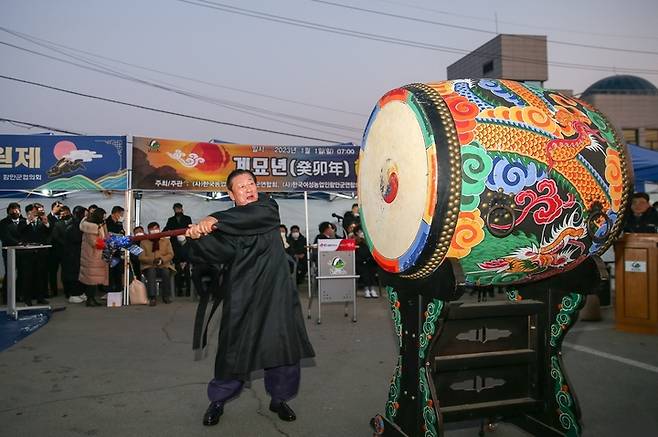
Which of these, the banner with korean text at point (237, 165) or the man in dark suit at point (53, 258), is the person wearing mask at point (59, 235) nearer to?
the man in dark suit at point (53, 258)

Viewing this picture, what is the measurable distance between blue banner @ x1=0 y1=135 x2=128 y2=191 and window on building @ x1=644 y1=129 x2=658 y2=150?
41253 millimetres

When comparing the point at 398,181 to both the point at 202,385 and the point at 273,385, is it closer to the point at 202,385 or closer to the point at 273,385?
the point at 273,385

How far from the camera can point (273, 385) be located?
12.3 ft

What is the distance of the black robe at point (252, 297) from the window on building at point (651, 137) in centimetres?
4365

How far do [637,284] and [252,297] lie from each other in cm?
522

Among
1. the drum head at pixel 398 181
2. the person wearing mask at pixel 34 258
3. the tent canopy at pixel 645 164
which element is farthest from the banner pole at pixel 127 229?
the tent canopy at pixel 645 164

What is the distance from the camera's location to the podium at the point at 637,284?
6.36 m

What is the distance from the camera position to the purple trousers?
11.9 feet

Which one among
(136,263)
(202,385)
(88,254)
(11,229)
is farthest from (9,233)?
(202,385)

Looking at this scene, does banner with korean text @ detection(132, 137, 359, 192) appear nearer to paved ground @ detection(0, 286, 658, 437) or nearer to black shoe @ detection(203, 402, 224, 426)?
paved ground @ detection(0, 286, 658, 437)

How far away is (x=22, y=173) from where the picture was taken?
29.4 feet

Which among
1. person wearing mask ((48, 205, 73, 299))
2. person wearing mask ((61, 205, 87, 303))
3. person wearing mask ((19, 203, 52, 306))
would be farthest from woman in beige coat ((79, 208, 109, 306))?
person wearing mask ((48, 205, 73, 299))

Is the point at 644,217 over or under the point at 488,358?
over

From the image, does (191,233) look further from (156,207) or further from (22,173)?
(156,207)
